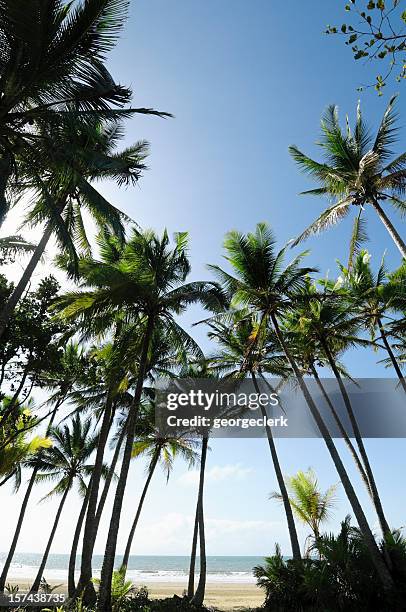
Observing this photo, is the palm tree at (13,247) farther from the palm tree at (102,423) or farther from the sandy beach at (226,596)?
the sandy beach at (226,596)

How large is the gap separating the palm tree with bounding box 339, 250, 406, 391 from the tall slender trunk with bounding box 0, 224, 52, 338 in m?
10.6

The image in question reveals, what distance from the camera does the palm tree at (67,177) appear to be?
816 centimetres

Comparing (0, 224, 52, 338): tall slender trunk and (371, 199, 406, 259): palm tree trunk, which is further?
(371, 199, 406, 259): palm tree trunk

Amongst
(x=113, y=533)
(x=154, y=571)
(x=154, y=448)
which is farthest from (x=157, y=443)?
(x=154, y=571)

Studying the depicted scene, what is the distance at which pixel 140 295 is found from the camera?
13906mm

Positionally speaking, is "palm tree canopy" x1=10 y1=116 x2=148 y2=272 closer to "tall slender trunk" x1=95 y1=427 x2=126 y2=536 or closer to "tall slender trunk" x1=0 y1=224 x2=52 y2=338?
"tall slender trunk" x1=0 y1=224 x2=52 y2=338

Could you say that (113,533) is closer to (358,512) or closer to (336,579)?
(336,579)

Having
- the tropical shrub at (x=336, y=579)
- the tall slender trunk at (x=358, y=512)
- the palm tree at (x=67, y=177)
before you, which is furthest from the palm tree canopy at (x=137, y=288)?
the tropical shrub at (x=336, y=579)

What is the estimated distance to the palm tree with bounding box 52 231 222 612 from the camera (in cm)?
1341

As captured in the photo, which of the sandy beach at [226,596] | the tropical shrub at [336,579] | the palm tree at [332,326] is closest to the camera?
the tropical shrub at [336,579]

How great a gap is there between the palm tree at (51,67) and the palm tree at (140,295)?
5.21 metres

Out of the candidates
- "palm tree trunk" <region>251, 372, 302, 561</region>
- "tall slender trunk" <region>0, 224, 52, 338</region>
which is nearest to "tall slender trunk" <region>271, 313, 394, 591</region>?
"palm tree trunk" <region>251, 372, 302, 561</region>

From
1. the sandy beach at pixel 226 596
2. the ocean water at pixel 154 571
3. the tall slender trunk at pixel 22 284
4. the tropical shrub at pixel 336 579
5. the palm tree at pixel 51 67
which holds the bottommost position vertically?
the ocean water at pixel 154 571

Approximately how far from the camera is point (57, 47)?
7.05 m
